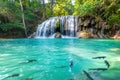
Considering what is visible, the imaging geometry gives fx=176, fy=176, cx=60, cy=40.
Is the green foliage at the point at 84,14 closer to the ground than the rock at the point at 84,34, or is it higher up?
higher up

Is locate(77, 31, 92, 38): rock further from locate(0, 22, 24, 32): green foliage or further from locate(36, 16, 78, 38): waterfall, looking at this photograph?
locate(0, 22, 24, 32): green foliage

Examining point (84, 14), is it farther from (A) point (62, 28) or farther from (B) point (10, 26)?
(B) point (10, 26)

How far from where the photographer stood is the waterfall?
2673 centimetres

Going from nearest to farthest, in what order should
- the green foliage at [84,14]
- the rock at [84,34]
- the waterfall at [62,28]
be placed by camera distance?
the rock at [84,34]
the green foliage at [84,14]
the waterfall at [62,28]

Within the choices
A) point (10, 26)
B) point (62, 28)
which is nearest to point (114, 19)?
point (62, 28)

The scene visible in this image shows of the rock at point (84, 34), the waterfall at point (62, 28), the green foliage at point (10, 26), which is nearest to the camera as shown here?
the rock at point (84, 34)

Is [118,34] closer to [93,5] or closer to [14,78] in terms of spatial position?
[93,5]

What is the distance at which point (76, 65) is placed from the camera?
7195 mm

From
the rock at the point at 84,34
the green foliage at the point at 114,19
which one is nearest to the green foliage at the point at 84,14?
the green foliage at the point at 114,19

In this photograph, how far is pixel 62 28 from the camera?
2722 cm

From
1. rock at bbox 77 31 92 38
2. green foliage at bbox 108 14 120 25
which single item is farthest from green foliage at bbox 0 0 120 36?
rock at bbox 77 31 92 38

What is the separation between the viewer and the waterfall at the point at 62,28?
2673cm

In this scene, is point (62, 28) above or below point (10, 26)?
below

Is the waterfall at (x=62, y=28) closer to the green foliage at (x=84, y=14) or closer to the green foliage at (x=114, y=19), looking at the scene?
the green foliage at (x=84, y=14)
